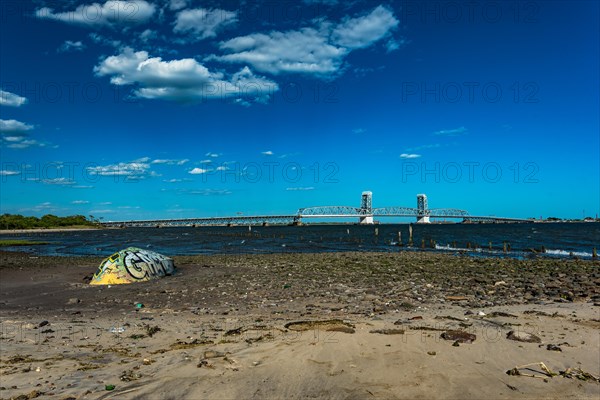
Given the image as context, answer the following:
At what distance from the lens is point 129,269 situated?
58.8 feet

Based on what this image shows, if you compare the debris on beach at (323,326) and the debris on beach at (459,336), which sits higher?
the debris on beach at (459,336)

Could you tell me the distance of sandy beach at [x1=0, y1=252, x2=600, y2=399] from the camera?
573 centimetres

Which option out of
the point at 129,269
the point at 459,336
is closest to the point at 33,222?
the point at 129,269

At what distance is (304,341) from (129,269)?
1279 centimetres

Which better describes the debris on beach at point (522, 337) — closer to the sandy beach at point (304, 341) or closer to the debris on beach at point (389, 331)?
the sandy beach at point (304, 341)

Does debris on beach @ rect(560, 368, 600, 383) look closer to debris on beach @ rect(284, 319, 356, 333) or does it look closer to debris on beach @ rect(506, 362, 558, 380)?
debris on beach @ rect(506, 362, 558, 380)

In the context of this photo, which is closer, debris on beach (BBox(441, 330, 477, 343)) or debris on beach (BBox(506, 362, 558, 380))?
debris on beach (BBox(506, 362, 558, 380))

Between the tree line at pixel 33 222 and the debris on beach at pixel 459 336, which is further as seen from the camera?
the tree line at pixel 33 222

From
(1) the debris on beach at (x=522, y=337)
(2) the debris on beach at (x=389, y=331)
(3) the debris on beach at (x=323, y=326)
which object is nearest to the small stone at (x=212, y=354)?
(3) the debris on beach at (x=323, y=326)

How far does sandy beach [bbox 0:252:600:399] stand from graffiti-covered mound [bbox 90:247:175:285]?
1.44 m

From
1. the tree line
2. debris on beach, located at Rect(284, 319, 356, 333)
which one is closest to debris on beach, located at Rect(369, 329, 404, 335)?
debris on beach, located at Rect(284, 319, 356, 333)

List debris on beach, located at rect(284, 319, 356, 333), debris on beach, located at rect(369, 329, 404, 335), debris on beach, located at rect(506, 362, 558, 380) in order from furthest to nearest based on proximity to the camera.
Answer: debris on beach, located at rect(284, 319, 356, 333), debris on beach, located at rect(369, 329, 404, 335), debris on beach, located at rect(506, 362, 558, 380)

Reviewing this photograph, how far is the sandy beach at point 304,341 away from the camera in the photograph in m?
5.73

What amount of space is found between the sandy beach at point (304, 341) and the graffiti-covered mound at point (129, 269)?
1.44 metres
